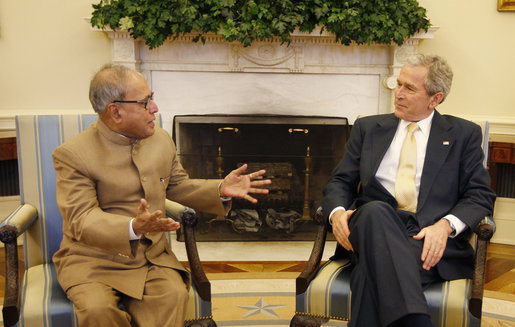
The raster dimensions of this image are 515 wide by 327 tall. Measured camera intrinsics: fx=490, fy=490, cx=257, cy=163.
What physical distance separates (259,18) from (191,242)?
1.90 meters

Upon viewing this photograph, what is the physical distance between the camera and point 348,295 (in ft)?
6.05

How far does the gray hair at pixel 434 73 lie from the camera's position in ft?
7.06

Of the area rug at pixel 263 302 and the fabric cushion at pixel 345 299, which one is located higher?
the fabric cushion at pixel 345 299

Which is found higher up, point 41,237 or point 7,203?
point 41,237

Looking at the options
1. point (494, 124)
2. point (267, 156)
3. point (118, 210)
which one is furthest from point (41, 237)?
point (494, 124)

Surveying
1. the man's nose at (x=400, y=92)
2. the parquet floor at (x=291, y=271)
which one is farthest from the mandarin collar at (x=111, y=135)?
the parquet floor at (x=291, y=271)

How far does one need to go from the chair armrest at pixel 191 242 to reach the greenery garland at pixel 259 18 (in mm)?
1608

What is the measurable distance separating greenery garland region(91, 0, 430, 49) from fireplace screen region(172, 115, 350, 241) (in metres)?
0.68

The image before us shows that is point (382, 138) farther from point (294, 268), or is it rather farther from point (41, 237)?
point (41, 237)

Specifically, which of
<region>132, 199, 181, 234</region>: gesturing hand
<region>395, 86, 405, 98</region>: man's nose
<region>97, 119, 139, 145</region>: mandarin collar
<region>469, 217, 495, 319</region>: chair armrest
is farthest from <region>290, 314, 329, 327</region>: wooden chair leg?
<region>395, 86, 405, 98</region>: man's nose

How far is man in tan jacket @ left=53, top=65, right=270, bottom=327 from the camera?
1607mm

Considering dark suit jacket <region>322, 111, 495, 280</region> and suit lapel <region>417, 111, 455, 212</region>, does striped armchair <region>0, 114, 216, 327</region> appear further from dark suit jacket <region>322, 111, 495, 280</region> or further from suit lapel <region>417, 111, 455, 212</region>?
suit lapel <region>417, 111, 455, 212</region>

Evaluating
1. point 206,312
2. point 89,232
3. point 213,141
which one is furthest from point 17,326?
point 213,141

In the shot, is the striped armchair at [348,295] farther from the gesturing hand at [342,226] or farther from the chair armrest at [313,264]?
the gesturing hand at [342,226]
